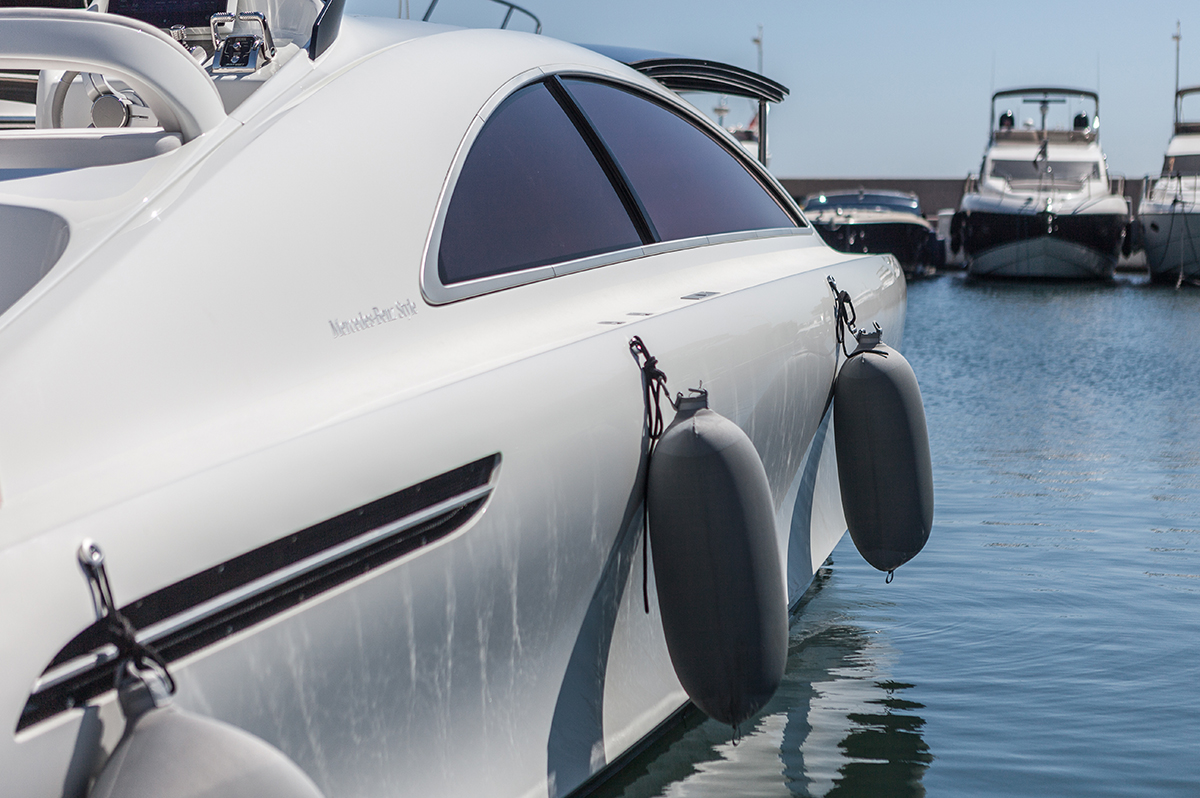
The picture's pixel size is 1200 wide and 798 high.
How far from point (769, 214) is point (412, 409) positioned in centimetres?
201

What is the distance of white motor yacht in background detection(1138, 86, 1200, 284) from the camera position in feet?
80.5

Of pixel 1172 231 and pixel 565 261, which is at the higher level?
pixel 565 261

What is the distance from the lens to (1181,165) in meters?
27.6

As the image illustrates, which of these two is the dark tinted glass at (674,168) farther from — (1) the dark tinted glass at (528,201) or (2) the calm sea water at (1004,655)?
(2) the calm sea water at (1004,655)

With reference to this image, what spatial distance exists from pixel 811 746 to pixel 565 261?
126cm

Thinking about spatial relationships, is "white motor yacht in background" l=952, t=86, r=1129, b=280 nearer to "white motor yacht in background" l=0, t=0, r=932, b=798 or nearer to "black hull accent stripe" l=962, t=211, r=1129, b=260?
"black hull accent stripe" l=962, t=211, r=1129, b=260

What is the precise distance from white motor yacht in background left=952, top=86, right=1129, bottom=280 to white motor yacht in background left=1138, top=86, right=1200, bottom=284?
0.66m

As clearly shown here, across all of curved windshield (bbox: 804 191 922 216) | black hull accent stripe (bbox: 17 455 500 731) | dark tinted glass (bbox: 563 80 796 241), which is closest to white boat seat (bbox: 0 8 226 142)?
black hull accent stripe (bbox: 17 455 500 731)

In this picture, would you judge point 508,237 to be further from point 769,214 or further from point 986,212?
point 986,212

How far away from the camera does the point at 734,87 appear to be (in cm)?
446

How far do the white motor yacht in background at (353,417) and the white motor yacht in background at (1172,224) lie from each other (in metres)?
24.6

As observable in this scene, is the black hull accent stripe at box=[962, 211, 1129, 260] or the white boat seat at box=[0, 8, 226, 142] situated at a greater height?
the white boat seat at box=[0, 8, 226, 142]

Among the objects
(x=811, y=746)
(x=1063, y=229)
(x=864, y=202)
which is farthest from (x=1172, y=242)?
(x=811, y=746)

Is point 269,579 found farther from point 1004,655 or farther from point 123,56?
point 1004,655
